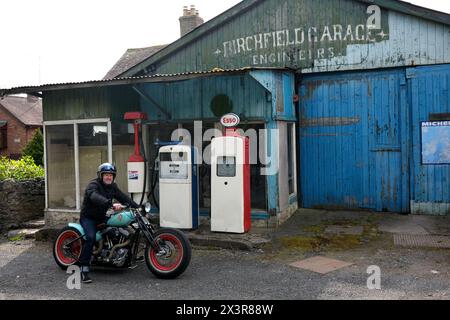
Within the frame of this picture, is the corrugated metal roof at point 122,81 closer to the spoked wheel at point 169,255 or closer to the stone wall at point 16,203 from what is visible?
the stone wall at point 16,203

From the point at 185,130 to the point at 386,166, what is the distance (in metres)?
4.30

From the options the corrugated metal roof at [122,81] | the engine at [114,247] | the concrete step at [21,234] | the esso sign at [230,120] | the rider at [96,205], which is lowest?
the concrete step at [21,234]

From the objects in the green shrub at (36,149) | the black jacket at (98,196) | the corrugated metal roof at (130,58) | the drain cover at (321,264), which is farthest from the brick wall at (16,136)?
the drain cover at (321,264)

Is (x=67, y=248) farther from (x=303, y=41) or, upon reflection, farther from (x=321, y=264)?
(x=303, y=41)

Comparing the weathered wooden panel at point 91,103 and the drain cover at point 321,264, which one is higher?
the weathered wooden panel at point 91,103

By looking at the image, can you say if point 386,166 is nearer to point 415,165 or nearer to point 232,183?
point 415,165

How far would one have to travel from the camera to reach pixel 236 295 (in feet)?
19.9

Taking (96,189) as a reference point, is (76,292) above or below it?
below

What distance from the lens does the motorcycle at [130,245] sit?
6.74 m

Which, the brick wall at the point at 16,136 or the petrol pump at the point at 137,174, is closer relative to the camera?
the petrol pump at the point at 137,174

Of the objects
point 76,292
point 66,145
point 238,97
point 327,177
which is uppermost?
point 238,97

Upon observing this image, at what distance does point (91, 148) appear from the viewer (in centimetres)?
1076
